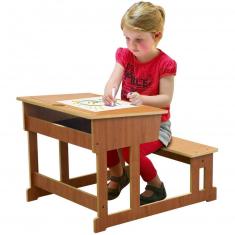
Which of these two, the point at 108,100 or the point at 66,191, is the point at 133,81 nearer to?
the point at 108,100

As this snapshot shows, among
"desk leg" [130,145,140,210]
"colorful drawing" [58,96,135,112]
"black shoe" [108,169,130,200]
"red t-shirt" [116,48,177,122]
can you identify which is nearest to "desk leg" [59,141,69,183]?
"black shoe" [108,169,130,200]

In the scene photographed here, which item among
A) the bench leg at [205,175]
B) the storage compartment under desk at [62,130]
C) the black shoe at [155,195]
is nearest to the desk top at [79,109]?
the storage compartment under desk at [62,130]

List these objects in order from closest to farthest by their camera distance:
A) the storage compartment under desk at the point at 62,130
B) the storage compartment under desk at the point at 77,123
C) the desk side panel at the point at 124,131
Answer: the desk side panel at the point at 124,131, the storage compartment under desk at the point at 62,130, the storage compartment under desk at the point at 77,123

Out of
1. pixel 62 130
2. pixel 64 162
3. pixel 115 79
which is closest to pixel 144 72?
pixel 115 79

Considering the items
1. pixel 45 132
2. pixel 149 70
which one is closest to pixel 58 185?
pixel 45 132

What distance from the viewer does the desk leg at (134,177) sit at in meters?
4.35

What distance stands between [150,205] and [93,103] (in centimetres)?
81

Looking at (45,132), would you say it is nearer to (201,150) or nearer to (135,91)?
(135,91)

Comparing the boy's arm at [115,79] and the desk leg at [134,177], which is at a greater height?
the boy's arm at [115,79]

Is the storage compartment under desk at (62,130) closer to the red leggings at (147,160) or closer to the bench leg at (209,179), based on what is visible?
the red leggings at (147,160)

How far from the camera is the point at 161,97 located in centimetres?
460

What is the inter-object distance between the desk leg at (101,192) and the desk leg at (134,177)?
221mm

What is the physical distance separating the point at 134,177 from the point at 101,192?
0.28m

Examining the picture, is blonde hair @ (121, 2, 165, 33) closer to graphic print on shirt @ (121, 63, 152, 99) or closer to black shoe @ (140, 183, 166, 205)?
graphic print on shirt @ (121, 63, 152, 99)
